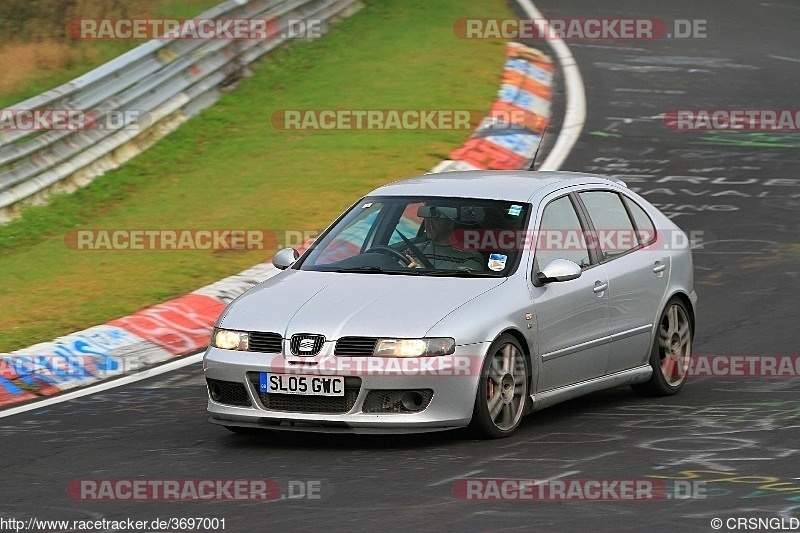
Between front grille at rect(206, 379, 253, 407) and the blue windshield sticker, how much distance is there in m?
1.63

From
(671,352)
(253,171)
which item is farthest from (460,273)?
(253,171)

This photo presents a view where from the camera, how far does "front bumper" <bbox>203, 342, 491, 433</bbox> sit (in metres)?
8.34

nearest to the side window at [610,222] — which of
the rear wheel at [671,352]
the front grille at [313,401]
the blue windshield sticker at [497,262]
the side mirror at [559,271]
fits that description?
the rear wheel at [671,352]

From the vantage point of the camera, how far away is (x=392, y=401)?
8.42 metres

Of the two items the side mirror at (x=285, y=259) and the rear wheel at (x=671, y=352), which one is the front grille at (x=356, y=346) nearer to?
the side mirror at (x=285, y=259)

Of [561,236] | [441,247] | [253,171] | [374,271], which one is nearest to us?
[374,271]

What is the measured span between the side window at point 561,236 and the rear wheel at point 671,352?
3.29 ft

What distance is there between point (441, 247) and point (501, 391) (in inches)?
42.8

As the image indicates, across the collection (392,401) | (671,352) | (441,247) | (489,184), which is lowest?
(671,352)

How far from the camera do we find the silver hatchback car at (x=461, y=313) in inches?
331

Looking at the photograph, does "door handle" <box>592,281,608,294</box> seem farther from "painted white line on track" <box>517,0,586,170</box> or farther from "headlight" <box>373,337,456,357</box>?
"painted white line on track" <box>517,0,586,170</box>

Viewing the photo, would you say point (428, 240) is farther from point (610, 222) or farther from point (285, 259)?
point (610, 222)

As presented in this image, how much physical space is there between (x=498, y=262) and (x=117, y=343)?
12.1ft

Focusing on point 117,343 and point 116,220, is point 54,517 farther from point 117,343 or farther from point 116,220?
point 116,220
